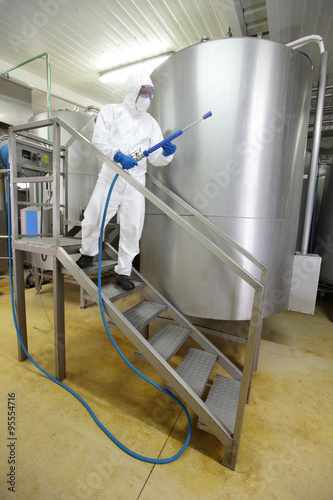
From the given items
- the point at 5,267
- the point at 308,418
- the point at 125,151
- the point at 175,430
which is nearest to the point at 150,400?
the point at 175,430

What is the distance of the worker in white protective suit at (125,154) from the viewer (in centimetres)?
156

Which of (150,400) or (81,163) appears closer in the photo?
(150,400)

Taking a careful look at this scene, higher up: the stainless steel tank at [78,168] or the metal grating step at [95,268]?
Result: the stainless steel tank at [78,168]

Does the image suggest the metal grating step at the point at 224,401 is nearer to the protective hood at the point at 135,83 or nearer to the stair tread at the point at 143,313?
the stair tread at the point at 143,313

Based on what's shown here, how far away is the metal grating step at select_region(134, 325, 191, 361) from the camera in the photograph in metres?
1.43

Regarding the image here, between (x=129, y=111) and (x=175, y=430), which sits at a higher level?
(x=129, y=111)

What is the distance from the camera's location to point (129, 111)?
1649 millimetres

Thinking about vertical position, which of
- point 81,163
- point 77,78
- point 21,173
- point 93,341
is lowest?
point 93,341

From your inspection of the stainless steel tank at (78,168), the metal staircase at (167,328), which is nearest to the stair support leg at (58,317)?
the metal staircase at (167,328)

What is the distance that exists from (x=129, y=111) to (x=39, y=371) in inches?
79.4

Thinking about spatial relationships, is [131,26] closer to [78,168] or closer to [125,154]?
[78,168]

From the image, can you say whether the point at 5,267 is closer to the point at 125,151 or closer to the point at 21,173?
the point at 21,173

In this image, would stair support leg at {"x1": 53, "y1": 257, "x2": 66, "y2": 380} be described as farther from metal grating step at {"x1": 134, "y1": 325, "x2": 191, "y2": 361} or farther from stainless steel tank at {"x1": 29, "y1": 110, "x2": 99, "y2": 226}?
stainless steel tank at {"x1": 29, "y1": 110, "x2": 99, "y2": 226}

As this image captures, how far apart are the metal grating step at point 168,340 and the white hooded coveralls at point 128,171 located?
Answer: 514mm
